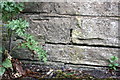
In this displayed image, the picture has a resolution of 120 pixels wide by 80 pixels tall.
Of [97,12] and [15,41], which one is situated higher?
[97,12]

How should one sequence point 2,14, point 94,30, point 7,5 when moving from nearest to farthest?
point 7,5, point 2,14, point 94,30

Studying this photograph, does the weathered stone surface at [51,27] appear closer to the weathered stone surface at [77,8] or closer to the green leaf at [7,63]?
the weathered stone surface at [77,8]

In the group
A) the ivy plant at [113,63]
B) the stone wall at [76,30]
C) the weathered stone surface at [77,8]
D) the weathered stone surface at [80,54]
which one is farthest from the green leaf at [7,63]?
the ivy plant at [113,63]

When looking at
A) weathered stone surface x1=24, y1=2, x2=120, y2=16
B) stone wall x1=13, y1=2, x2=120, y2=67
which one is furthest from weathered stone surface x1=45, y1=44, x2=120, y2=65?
weathered stone surface x1=24, y1=2, x2=120, y2=16

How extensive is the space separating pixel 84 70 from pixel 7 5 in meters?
1.03

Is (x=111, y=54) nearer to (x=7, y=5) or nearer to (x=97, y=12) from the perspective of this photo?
(x=97, y=12)

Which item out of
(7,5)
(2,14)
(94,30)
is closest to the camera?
(7,5)

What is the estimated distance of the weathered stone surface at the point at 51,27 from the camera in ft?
6.00

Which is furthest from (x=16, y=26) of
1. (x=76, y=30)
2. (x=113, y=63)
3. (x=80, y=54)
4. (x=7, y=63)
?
(x=113, y=63)

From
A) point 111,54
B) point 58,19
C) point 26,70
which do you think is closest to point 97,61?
point 111,54

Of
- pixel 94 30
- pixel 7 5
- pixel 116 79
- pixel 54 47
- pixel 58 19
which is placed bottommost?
pixel 116 79

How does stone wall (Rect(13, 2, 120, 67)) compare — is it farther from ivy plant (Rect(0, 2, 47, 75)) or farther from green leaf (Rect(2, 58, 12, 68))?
green leaf (Rect(2, 58, 12, 68))

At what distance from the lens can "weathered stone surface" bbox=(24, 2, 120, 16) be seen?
1748 mm

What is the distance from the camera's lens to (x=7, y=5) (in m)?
1.57
